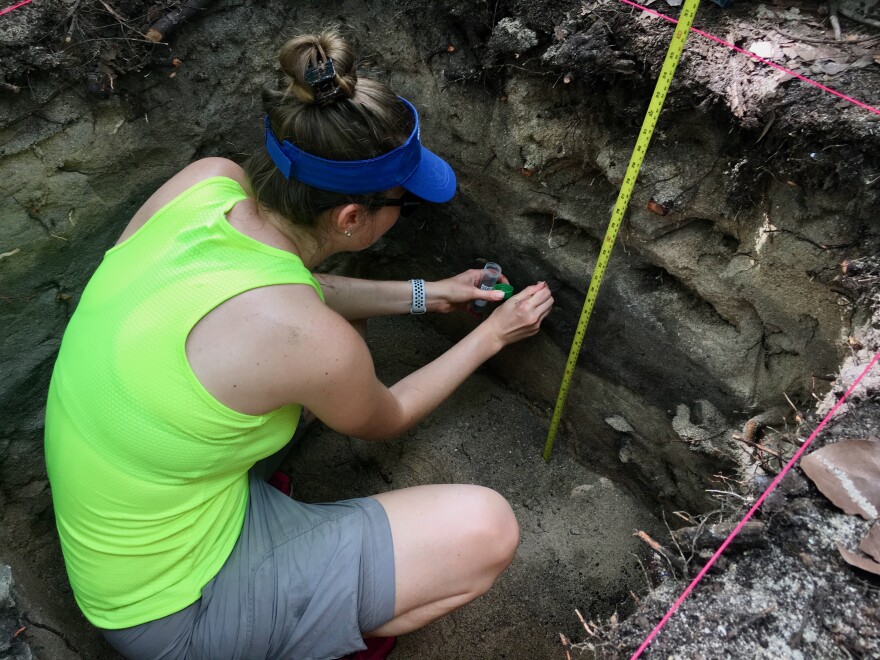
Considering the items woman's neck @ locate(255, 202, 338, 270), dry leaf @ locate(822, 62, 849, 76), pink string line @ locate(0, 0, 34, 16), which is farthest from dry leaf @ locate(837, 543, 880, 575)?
pink string line @ locate(0, 0, 34, 16)

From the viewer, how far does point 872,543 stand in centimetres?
130

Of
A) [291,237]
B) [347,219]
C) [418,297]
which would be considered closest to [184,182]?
[291,237]

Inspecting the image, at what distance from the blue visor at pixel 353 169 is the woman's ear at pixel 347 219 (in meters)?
0.04

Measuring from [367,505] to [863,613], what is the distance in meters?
1.17

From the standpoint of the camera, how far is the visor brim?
1699 mm

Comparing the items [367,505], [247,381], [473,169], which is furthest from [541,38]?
[367,505]

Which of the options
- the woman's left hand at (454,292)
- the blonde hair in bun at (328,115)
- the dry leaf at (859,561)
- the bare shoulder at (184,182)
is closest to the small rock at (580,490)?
the woman's left hand at (454,292)

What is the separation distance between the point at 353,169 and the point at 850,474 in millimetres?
1301

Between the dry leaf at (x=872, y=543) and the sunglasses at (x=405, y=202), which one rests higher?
the sunglasses at (x=405, y=202)

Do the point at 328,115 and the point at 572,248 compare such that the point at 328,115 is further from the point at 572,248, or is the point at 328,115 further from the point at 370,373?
the point at 572,248

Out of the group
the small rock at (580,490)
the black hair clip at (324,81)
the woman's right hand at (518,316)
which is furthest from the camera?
the small rock at (580,490)

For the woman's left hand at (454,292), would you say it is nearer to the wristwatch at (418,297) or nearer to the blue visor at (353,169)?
the wristwatch at (418,297)

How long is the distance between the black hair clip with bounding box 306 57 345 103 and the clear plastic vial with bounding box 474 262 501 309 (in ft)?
3.33

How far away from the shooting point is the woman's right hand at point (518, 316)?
2.14m
